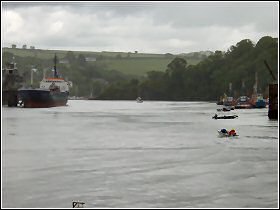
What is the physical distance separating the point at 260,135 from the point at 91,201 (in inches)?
1628

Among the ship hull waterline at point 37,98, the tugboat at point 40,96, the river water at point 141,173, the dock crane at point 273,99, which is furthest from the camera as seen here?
the ship hull waterline at point 37,98

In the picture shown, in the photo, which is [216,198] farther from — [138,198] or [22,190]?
[22,190]

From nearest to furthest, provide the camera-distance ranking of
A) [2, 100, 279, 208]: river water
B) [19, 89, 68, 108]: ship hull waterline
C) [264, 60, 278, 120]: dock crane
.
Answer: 1. [2, 100, 279, 208]: river water
2. [264, 60, 278, 120]: dock crane
3. [19, 89, 68, 108]: ship hull waterline

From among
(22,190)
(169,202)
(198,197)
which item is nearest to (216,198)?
(198,197)

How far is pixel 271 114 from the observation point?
96.6 metres

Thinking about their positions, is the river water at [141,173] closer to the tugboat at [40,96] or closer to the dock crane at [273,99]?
the dock crane at [273,99]

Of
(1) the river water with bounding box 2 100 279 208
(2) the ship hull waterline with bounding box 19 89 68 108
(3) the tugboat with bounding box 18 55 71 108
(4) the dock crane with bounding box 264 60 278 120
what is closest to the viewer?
(1) the river water with bounding box 2 100 279 208

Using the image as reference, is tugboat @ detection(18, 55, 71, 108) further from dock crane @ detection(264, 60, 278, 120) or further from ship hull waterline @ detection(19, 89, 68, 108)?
dock crane @ detection(264, 60, 278, 120)

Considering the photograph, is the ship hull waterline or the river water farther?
the ship hull waterline

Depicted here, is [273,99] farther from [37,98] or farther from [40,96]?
[37,98]

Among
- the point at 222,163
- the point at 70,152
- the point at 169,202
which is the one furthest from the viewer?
the point at 70,152

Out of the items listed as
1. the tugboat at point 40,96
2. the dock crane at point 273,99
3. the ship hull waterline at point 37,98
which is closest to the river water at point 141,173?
the dock crane at point 273,99

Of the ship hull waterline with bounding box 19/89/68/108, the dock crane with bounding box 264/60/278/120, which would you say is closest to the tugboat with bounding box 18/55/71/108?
the ship hull waterline with bounding box 19/89/68/108

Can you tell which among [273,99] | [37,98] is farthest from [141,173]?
[37,98]
